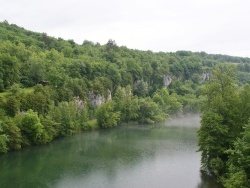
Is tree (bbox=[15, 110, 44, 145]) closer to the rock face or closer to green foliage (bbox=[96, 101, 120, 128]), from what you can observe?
green foliage (bbox=[96, 101, 120, 128])

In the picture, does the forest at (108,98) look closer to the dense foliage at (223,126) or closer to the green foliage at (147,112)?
the dense foliage at (223,126)

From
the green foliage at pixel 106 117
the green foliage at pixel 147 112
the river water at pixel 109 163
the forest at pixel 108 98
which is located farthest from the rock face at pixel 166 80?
the river water at pixel 109 163

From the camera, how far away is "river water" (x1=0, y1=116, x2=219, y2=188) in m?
42.5

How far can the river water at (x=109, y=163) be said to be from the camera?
42.5 m

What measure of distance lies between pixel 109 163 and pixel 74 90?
1509 inches

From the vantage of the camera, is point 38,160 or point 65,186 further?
point 38,160

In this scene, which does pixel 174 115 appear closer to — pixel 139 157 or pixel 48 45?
pixel 48 45

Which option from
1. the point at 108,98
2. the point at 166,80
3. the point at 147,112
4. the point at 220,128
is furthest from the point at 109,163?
the point at 166,80

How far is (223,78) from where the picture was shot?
44.5m

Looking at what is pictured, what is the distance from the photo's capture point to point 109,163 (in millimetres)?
51406

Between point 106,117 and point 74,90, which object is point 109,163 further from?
point 74,90

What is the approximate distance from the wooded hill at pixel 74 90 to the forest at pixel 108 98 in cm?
17

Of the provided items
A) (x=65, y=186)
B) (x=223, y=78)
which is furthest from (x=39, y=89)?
(x=223, y=78)

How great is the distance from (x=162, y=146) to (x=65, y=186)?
25665 mm
